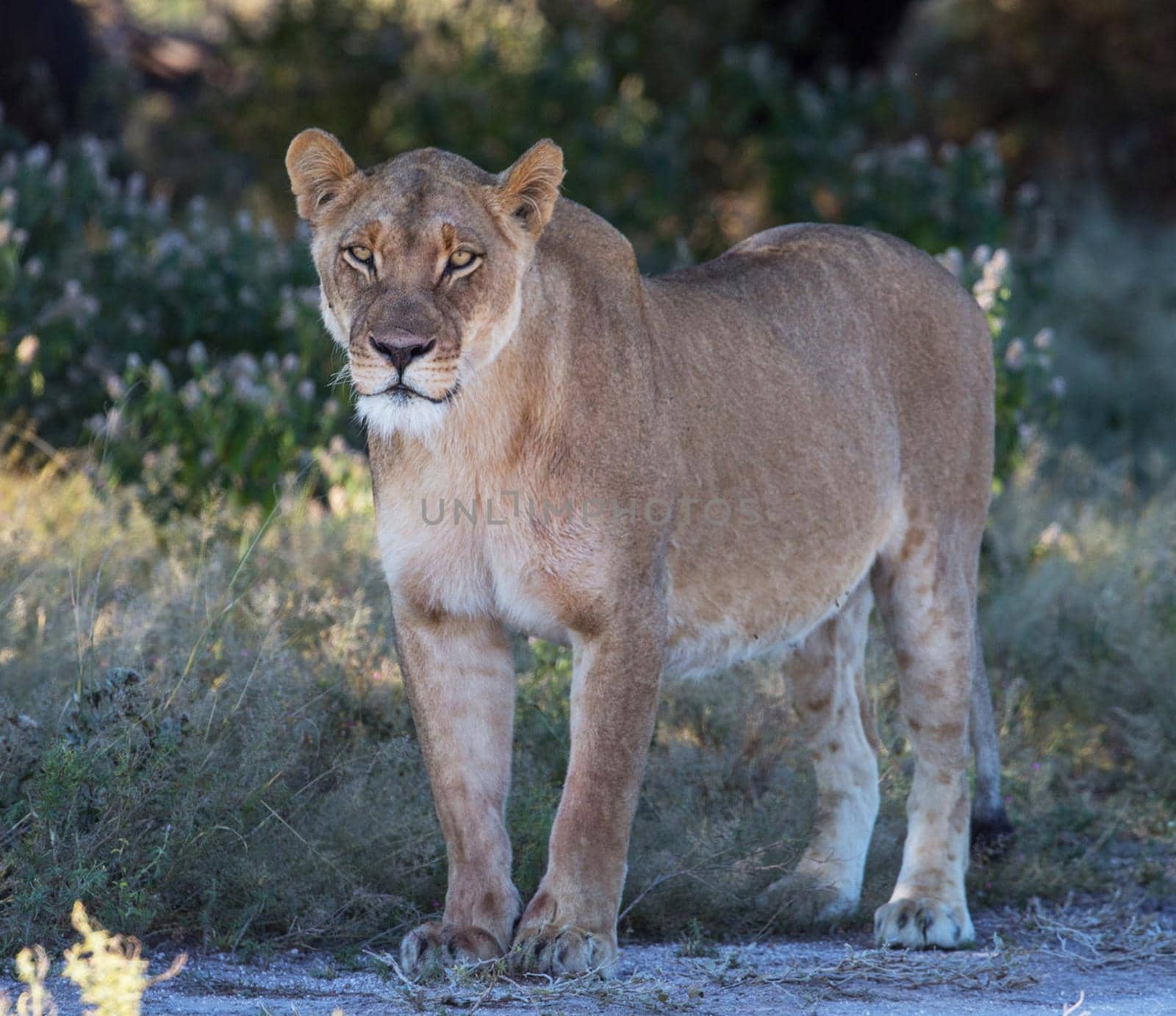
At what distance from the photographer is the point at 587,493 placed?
12.3 ft

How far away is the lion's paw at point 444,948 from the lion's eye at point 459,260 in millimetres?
1362

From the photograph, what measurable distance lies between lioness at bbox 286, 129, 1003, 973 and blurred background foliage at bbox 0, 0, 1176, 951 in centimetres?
46

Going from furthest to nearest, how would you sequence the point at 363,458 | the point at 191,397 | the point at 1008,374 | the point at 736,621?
the point at 1008,374 < the point at 363,458 < the point at 191,397 < the point at 736,621

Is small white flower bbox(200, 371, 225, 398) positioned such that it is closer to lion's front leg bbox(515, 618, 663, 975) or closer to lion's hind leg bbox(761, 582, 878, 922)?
lion's hind leg bbox(761, 582, 878, 922)

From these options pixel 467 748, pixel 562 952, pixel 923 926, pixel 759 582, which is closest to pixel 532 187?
pixel 759 582

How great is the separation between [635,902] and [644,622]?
715 millimetres

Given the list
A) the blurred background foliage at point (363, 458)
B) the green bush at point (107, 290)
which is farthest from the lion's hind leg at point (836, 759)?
the green bush at point (107, 290)

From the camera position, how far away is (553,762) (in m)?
4.91

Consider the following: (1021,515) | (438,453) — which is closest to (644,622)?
(438,453)

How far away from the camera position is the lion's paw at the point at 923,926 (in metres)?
4.34

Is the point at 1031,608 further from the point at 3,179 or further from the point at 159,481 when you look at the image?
the point at 3,179

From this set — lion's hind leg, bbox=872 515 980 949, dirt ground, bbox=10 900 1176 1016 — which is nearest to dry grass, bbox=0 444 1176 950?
dirt ground, bbox=10 900 1176 1016

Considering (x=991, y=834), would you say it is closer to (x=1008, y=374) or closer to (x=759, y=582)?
(x=759, y=582)

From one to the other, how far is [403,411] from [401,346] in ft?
0.48
